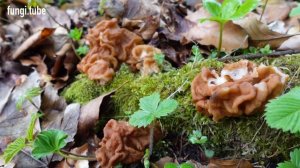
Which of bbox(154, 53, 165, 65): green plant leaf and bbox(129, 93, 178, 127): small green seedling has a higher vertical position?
bbox(154, 53, 165, 65): green plant leaf

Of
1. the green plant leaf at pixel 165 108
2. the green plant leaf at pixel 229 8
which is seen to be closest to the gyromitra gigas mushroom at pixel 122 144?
the green plant leaf at pixel 165 108

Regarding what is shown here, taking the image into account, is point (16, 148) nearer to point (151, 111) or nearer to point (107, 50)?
point (151, 111)

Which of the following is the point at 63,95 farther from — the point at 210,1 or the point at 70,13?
the point at 70,13

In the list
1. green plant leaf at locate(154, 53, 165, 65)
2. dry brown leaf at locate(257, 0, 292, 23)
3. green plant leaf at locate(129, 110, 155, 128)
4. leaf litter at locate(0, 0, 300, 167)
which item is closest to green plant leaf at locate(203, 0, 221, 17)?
leaf litter at locate(0, 0, 300, 167)

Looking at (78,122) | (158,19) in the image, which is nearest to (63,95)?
(78,122)

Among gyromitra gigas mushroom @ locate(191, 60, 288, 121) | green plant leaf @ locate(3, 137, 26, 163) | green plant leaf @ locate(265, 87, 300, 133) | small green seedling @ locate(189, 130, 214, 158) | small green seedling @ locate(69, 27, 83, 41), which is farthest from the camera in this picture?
small green seedling @ locate(69, 27, 83, 41)

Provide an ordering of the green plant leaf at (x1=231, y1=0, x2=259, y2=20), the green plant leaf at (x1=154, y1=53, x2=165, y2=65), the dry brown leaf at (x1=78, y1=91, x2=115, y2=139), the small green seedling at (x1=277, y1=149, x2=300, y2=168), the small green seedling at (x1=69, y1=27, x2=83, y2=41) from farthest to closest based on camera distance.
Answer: the small green seedling at (x1=69, y1=27, x2=83, y2=41)
the green plant leaf at (x1=154, y1=53, x2=165, y2=65)
the dry brown leaf at (x1=78, y1=91, x2=115, y2=139)
the green plant leaf at (x1=231, y1=0, x2=259, y2=20)
the small green seedling at (x1=277, y1=149, x2=300, y2=168)

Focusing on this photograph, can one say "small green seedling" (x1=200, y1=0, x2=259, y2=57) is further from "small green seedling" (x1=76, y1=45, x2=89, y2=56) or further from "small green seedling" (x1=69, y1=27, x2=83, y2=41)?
"small green seedling" (x1=69, y1=27, x2=83, y2=41)

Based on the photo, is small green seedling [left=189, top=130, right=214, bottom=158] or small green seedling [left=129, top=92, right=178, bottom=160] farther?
small green seedling [left=189, top=130, right=214, bottom=158]

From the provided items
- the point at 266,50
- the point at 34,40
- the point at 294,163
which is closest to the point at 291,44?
the point at 266,50
